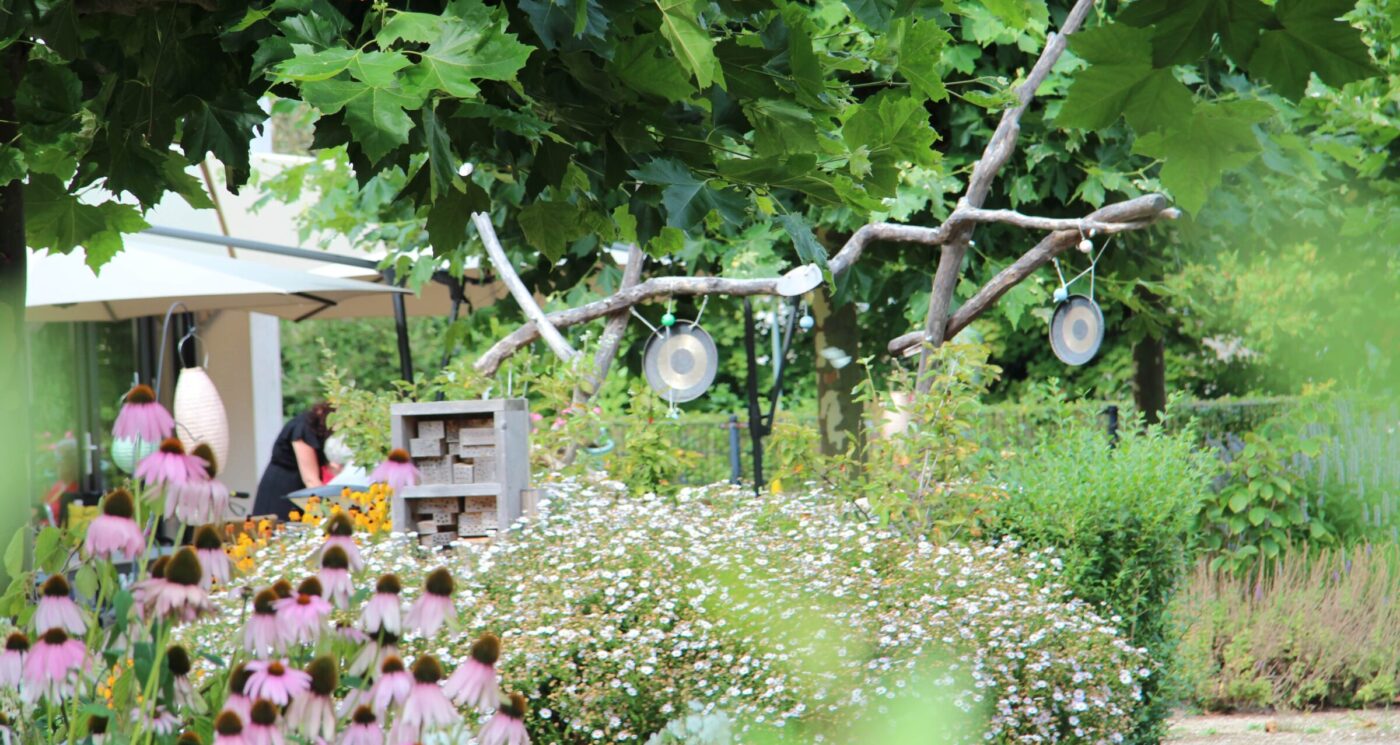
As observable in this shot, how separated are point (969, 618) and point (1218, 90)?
529 centimetres

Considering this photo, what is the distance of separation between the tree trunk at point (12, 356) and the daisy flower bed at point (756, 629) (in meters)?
1.46

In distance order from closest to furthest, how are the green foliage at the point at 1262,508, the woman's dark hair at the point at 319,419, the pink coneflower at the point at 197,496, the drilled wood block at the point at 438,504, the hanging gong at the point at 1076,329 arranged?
the pink coneflower at the point at 197,496 → the drilled wood block at the point at 438,504 → the hanging gong at the point at 1076,329 → the green foliage at the point at 1262,508 → the woman's dark hair at the point at 319,419

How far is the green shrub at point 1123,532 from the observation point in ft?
17.2

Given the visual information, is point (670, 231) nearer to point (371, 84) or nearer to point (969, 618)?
point (371, 84)

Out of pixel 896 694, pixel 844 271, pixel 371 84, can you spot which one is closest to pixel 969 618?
pixel 896 694

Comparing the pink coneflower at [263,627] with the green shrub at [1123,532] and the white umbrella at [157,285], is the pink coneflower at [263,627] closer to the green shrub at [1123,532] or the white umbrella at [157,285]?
the green shrub at [1123,532]

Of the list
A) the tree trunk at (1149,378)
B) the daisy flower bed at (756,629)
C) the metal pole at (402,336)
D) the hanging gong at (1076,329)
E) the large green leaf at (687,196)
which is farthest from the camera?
the tree trunk at (1149,378)

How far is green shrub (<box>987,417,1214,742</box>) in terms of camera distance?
5242mm

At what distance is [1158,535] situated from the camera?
209 inches

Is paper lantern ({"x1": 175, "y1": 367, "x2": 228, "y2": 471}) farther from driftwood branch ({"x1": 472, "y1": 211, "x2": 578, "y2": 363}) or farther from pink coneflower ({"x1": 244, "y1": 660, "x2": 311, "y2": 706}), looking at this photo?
pink coneflower ({"x1": 244, "y1": 660, "x2": 311, "y2": 706})

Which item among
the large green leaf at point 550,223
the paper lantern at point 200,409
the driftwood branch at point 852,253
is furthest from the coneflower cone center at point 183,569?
the paper lantern at point 200,409

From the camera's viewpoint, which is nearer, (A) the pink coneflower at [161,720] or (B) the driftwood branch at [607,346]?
(A) the pink coneflower at [161,720]

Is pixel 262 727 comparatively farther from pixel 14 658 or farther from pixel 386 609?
pixel 14 658

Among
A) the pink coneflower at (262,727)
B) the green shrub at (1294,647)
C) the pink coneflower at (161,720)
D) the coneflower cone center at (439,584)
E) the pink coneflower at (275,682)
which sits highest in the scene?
the coneflower cone center at (439,584)
